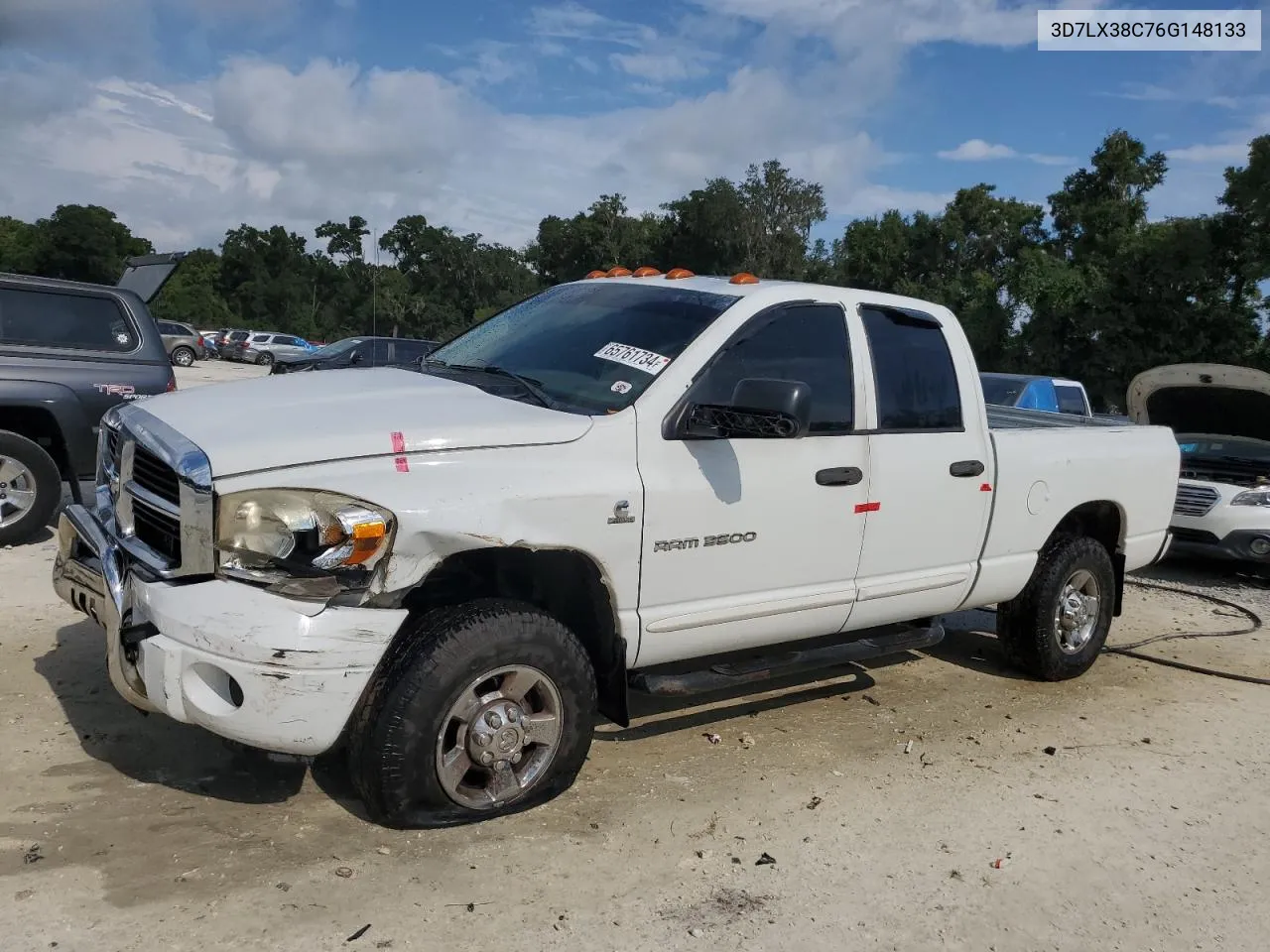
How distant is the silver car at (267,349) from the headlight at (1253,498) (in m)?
39.4

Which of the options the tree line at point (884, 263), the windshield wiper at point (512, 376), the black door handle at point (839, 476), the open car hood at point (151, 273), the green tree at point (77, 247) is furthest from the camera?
the green tree at point (77, 247)

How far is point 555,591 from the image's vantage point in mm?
3965

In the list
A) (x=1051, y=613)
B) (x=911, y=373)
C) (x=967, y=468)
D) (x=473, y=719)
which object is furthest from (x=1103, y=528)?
(x=473, y=719)

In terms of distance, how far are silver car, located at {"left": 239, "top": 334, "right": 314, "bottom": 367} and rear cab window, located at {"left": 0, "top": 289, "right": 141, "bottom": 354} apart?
3735 centimetres

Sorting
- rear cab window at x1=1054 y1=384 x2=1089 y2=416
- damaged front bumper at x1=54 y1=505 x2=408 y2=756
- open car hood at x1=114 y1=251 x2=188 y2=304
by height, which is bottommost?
damaged front bumper at x1=54 y1=505 x2=408 y2=756

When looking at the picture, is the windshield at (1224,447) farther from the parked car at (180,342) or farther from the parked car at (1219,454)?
the parked car at (180,342)

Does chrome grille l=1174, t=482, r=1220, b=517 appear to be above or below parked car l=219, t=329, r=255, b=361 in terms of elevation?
above

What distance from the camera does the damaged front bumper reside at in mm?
3127

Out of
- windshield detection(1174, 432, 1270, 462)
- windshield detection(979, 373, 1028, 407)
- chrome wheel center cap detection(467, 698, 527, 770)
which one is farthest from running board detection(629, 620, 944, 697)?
windshield detection(979, 373, 1028, 407)

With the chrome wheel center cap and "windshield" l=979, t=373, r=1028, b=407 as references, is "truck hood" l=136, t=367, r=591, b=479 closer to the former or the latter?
the chrome wheel center cap

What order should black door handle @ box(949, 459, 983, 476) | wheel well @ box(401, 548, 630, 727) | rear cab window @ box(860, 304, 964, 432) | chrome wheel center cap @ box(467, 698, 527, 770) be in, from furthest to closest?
black door handle @ box(949, 459, 983, 476) < rear cab window @ box(860, 304, 964, 432) < wheel well @ box(401, 548, 630, 727) < chrome wheel center cap @ box(467, 698, 527, 770)

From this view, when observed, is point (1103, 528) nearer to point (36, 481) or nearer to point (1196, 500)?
point (1196, 500)

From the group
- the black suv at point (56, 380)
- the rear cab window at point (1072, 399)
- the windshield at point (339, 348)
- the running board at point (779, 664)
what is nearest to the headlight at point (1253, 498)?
the rear cab window at point (1072, 399)

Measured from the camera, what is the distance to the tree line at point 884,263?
28734 mm
